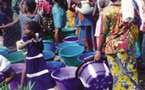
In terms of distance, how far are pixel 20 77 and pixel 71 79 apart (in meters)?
0.75

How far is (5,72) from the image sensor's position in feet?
21.9

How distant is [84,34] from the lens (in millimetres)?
9008

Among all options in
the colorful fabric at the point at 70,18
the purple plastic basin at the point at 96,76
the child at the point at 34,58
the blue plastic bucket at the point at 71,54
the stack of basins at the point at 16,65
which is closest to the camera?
the purple plastic basin at the point at 96,76

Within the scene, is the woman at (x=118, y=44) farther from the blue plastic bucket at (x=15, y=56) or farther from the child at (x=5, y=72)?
the blue plastic bucket at (x=15, y=56)

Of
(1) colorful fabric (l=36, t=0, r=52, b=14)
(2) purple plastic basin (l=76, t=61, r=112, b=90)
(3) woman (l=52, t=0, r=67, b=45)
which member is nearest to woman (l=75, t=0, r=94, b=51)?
(3) woman (l=52, t=0, r=67, b=45)

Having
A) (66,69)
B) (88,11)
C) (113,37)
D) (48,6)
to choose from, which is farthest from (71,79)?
(48,6)

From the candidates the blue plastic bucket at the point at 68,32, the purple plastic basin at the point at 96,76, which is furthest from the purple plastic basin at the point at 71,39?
the purple plastic basin at the point at 96,76

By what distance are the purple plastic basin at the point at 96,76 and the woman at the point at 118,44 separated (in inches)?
8.2

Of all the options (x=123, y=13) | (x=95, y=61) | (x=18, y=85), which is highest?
(x=123, y=13)

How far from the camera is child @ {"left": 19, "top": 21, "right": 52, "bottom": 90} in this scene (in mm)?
6535

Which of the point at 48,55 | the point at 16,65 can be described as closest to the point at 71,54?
the point at 48,55

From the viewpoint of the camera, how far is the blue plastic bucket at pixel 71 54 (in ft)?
25.5

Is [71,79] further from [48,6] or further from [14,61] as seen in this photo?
[48,6]

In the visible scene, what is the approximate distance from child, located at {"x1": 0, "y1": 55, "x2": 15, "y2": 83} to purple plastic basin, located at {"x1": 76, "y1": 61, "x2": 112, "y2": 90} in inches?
42.6
